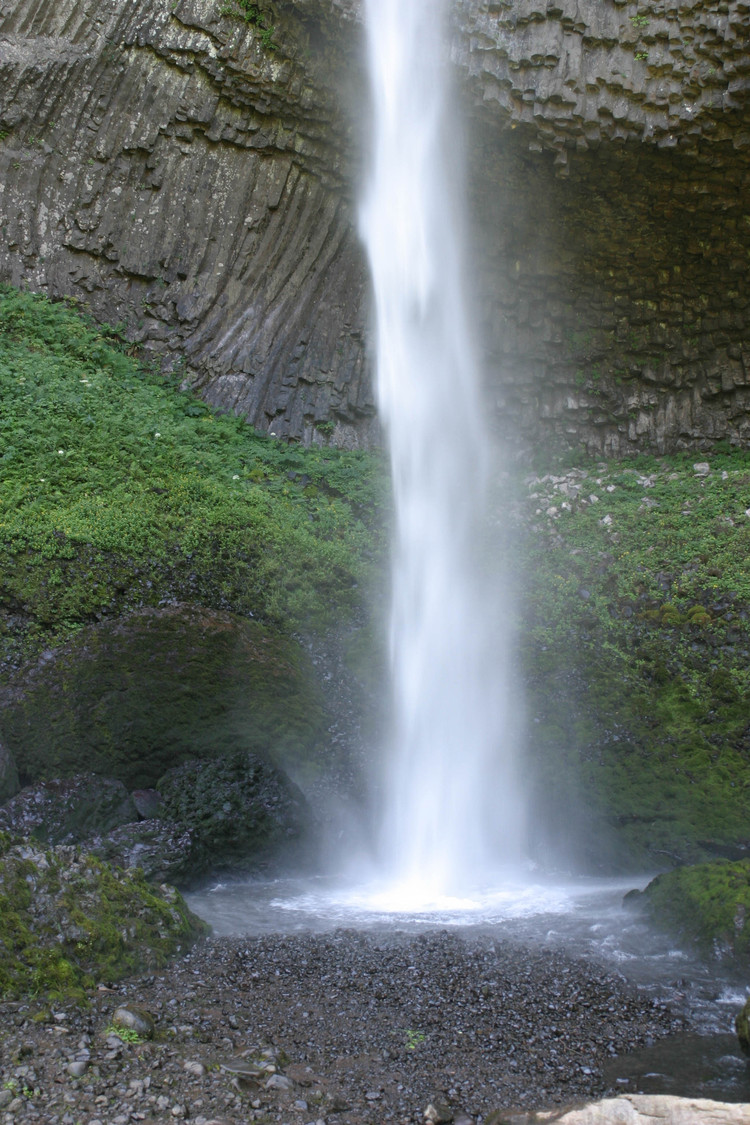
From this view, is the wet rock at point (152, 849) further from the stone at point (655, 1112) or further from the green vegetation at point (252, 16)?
the green vegetation at point (252, 16)

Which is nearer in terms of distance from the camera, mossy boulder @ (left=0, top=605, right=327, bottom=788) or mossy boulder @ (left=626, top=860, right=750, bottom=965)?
mossy boulder @ (left=626, top=860, right=750, bottom=965)

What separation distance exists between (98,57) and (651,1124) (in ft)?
57.0

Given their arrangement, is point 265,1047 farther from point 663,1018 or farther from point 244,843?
point 244,843

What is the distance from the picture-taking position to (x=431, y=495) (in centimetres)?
1262

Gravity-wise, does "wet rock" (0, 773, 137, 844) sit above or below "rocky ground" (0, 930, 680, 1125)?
above

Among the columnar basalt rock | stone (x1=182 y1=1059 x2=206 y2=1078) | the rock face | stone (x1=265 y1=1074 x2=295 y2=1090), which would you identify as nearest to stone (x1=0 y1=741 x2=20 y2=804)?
stone (x1=182 y1=1059 x2=206 y2=1078)

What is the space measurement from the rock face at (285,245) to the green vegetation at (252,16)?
68 millimetres

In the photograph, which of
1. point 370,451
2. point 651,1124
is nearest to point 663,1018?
point 651,1124

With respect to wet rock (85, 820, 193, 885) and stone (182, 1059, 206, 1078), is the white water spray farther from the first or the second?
stone (182, 1059, 206, 1078)

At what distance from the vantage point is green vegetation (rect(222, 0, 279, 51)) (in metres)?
13.5

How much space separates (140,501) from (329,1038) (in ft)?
26.1

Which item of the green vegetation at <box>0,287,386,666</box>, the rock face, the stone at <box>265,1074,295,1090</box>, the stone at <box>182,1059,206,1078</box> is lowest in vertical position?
the stone at <box>265,1074,295,1090</box>

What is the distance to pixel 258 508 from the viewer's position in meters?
11.1

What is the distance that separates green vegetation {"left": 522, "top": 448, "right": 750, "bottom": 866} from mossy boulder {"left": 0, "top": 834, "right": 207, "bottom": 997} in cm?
403
